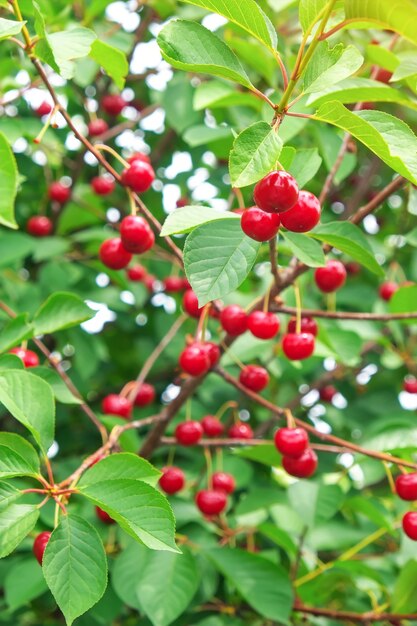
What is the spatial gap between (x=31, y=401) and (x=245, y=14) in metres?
0.84

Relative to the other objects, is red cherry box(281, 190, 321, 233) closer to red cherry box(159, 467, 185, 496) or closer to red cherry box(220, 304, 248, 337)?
red cherry box(220, 304, 248, 337)

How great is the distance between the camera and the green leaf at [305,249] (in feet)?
4.84

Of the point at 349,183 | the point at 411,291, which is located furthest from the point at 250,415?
the point at 349,183

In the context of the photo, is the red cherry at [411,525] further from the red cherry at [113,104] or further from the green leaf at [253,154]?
the red cherry at [113,104]

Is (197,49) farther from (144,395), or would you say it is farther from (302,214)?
(144,395)

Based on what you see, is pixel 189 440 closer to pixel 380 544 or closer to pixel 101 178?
pixel 380 544

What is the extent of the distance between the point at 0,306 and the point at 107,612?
0.94 meters

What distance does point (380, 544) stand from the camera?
287 centimetres

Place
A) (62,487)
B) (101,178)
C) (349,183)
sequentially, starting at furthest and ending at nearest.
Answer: (349,183)
(101,178)
(62,487)

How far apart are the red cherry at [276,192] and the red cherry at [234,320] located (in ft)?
1.90

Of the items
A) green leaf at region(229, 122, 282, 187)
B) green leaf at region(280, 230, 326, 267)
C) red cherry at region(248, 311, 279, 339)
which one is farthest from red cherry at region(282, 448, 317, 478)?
green leaf at region(229, 122, 282, 187)

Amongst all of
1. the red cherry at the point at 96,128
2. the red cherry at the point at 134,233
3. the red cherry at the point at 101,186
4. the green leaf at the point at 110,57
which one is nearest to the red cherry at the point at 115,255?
the red cherry at the point at 134,233

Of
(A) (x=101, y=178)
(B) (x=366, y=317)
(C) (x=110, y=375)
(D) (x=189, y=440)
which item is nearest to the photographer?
(B) (x=366, y=317)

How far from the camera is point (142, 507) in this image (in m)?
1.27
